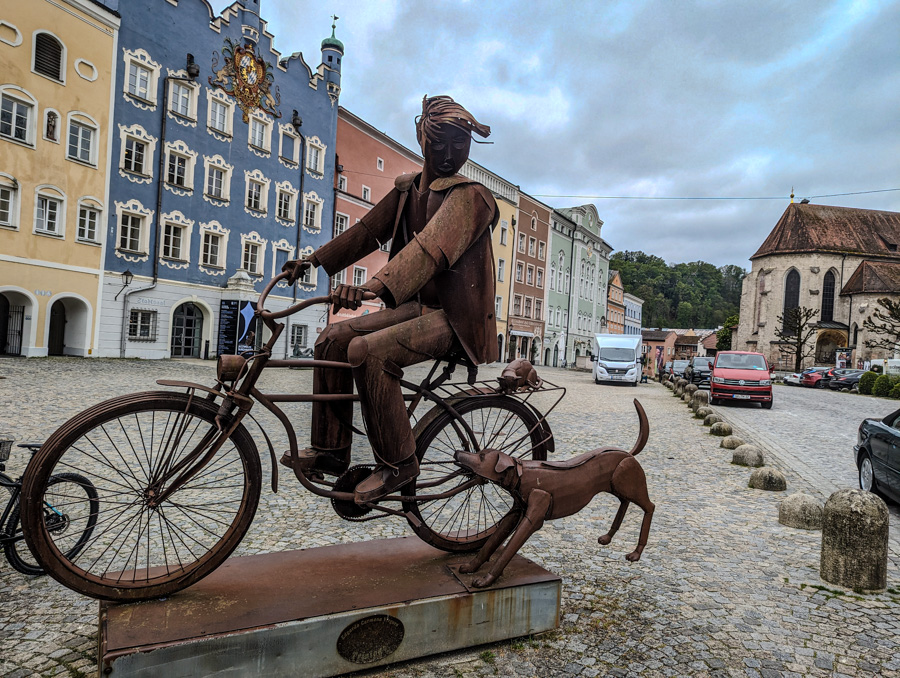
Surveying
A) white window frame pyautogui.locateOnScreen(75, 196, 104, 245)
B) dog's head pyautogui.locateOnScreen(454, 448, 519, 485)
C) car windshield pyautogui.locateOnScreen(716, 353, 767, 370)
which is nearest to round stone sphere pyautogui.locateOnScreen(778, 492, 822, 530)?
dog's head pyautogui.locateOnScreen(454, 448, 519, 485)

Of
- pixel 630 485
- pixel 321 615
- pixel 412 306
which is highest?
pixel 412 306

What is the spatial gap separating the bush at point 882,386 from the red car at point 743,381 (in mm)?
12948

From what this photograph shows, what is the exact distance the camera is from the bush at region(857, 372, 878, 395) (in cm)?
2972

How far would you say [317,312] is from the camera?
32.1 meters

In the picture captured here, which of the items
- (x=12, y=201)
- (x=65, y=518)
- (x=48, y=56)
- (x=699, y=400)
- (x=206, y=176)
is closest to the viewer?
(x=65, y=518)

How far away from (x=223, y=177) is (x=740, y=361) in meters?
22.7

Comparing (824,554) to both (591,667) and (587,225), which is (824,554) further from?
(587,225)

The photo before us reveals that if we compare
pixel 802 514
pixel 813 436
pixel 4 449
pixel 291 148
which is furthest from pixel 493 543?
pixel 291 148

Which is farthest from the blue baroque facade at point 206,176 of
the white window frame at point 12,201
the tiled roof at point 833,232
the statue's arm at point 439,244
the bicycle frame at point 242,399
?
the tiled roof at point 833,232

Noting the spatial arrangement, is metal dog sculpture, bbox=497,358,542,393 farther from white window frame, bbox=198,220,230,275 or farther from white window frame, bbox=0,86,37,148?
white window frame, bbox=198,220,230,275

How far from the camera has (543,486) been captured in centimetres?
298

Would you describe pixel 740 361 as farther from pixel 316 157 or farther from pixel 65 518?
pixel 316 157

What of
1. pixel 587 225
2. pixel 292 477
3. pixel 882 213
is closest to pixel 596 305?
pixel 587 225

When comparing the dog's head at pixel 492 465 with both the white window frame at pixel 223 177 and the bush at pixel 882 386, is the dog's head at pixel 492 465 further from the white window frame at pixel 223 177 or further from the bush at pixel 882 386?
the bush at pixel 882 386
